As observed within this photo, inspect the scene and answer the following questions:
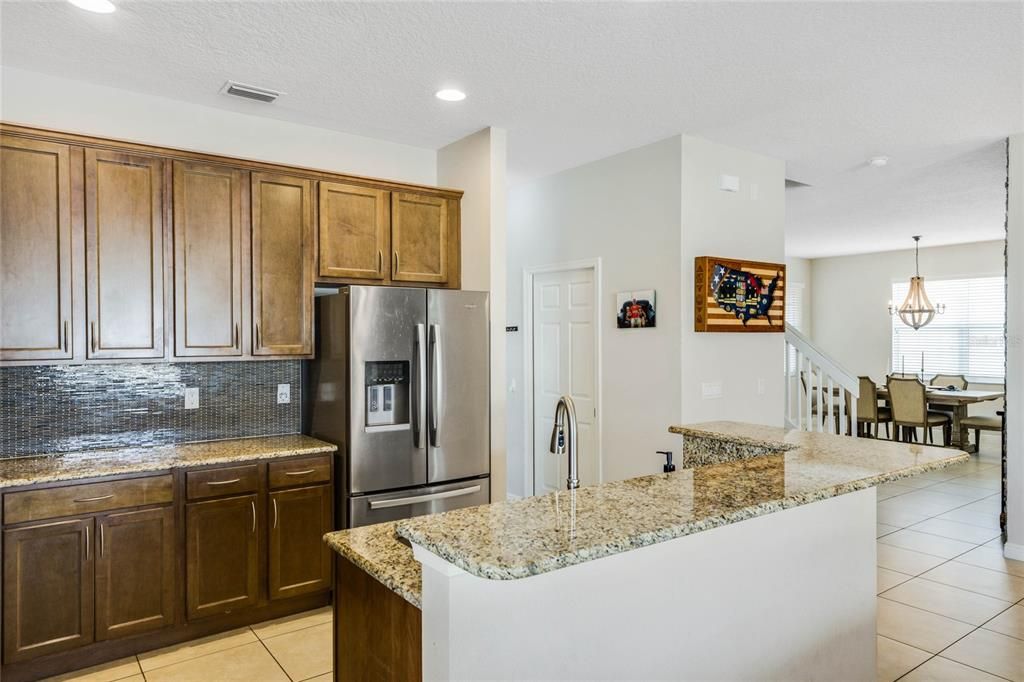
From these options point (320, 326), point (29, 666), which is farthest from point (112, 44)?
point (29, 666)

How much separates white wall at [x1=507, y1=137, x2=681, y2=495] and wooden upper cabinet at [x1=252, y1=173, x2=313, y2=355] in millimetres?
2078

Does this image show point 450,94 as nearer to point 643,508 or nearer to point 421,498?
point 421,498

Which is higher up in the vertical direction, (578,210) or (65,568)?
(578,210)

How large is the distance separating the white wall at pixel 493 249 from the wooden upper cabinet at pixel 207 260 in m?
1.37

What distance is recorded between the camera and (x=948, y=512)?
211 inches

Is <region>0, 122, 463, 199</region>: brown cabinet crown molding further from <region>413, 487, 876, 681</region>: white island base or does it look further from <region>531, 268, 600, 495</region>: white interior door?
<region>413, 487, 876, 681</region>: white island base

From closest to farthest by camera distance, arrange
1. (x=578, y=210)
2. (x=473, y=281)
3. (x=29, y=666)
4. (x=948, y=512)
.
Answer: (x=29, y=666)
(x=473, y=281)
(x=578, y=210)
(x=948, y=512)

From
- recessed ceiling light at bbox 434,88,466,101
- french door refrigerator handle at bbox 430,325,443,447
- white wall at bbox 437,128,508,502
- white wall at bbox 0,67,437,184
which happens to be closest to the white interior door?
white wall at bbox 437,128,508,502

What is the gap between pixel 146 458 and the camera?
3.13m

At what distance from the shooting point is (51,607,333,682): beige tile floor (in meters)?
2.83

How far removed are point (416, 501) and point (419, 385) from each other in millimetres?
643

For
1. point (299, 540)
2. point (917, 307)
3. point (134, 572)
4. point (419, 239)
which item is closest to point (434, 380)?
point (419, 239)

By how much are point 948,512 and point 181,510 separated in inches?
223

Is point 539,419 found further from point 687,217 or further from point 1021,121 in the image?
point 1021,121
